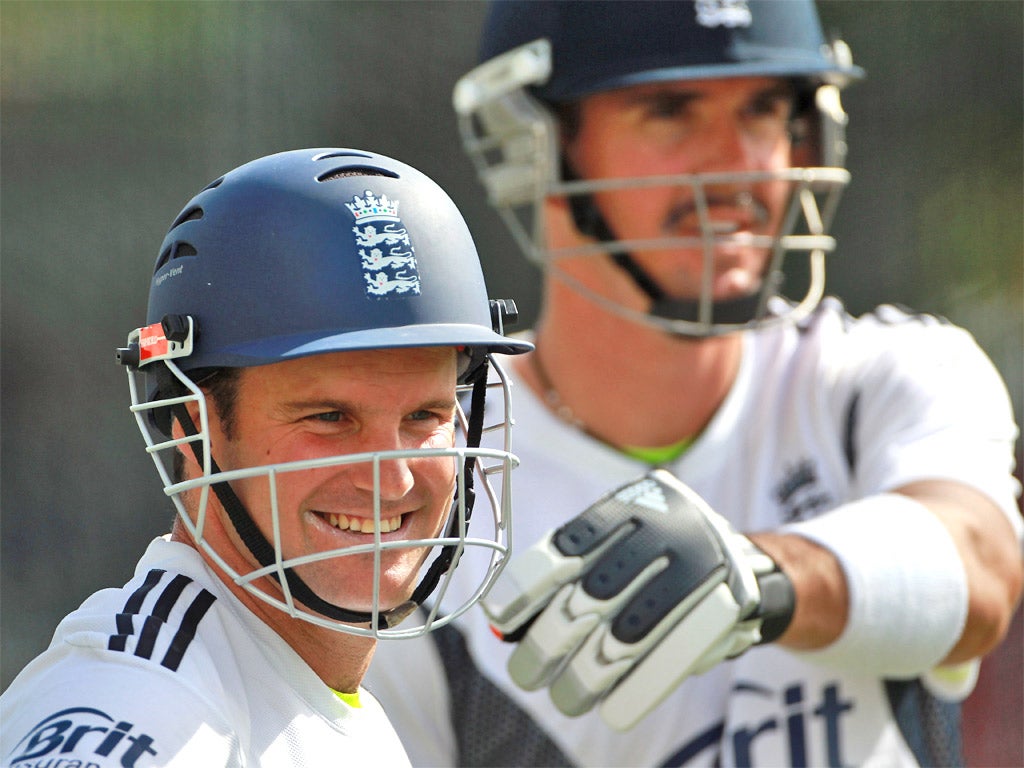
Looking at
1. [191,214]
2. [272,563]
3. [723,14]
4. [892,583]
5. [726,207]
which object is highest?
[723,14]

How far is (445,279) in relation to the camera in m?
1.78

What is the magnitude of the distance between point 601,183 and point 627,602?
1.07m

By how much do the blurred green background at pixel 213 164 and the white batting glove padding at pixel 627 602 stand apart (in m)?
2.65

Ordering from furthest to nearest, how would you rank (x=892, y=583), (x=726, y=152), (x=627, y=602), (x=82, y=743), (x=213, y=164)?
(x=213, y=164), (x=726, y=152), (x=892, y=583), (x=627, y=602), (x=82, y=743)

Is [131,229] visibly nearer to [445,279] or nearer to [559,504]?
[559,504]

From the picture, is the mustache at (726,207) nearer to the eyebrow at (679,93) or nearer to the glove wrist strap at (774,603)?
the eyebrow at (679,93)

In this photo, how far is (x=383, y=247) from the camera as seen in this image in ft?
5.63

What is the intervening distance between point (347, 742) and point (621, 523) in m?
0.79

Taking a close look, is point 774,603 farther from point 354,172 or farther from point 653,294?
point 354,172

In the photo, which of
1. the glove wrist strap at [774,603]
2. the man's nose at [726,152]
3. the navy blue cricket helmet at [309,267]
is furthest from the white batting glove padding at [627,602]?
the man's nose at [726,152]

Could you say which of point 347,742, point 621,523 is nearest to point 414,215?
point 347,742

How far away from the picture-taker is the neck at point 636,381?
10.3 feet

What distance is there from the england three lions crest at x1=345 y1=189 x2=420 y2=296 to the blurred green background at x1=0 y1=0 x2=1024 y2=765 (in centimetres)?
320

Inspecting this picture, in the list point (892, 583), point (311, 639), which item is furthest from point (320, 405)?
point (892, 583)
